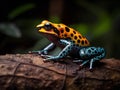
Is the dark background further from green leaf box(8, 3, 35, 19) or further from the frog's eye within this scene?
the frog's eye

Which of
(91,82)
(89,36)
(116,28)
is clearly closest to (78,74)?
(91,82)

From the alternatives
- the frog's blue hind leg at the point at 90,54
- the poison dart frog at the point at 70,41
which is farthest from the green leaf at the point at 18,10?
the frog's blue hind leg at the point at 90,54

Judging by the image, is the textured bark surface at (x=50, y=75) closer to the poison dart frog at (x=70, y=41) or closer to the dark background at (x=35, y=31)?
the poison dart frog at (x=70, y=41)

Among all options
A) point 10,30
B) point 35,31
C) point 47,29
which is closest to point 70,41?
point 47,29

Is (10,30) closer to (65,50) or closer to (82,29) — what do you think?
(82,29)

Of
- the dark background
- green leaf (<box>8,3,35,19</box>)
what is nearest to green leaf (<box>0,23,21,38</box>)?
the dark background

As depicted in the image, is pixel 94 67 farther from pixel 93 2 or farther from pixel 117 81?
pixel 93 2
